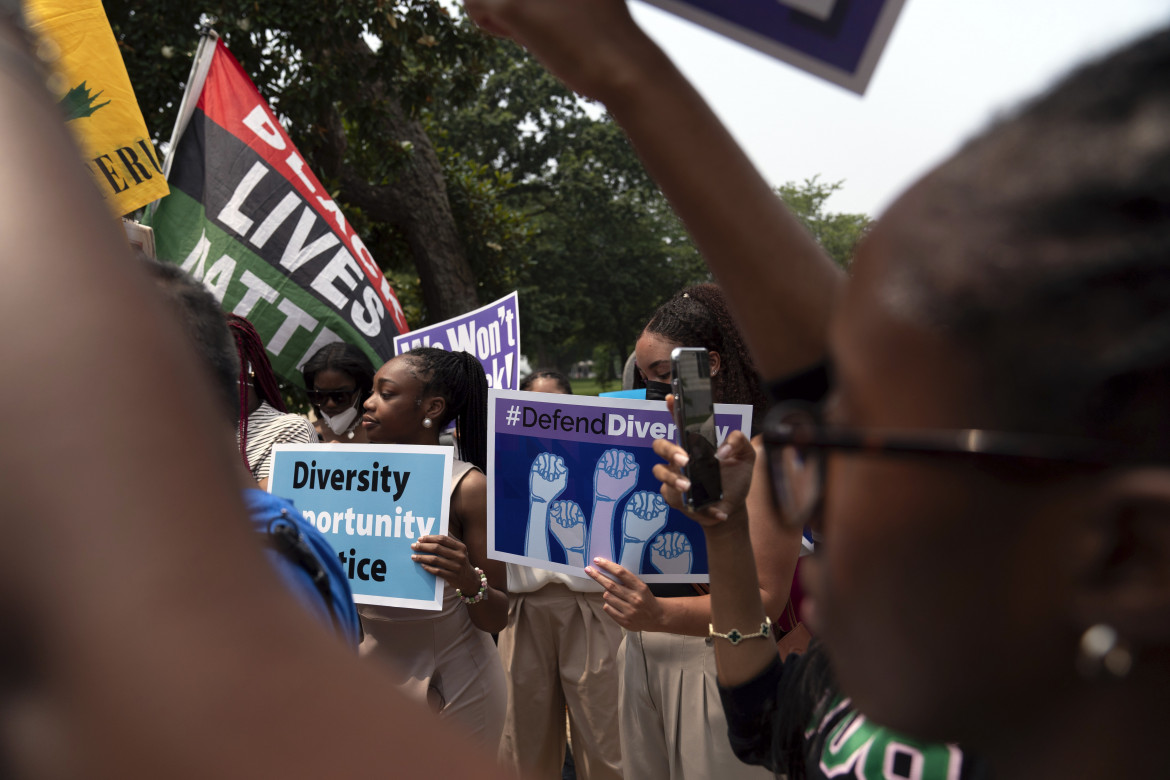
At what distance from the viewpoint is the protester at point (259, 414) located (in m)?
3.68

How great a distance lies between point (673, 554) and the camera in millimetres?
2668

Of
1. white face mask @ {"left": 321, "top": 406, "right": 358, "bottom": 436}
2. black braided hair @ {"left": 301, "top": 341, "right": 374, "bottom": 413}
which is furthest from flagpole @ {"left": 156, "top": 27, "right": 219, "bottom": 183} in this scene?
white face mask @ {"left": 321, "top": 406, "right": 358, "bottom": 436}

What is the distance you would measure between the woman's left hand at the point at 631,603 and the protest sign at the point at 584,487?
0.09 m

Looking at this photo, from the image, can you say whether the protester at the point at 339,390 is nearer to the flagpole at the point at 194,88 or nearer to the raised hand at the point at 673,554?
the flagpole at the point at 194,88

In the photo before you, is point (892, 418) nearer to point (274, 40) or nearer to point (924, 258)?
point (924, 258)

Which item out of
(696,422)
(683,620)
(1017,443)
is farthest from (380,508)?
(1017,443)

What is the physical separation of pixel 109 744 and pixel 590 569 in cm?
242

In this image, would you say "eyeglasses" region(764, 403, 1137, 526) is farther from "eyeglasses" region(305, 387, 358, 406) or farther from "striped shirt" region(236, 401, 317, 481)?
"eyeglasses" region(305, 387, 358, 406)

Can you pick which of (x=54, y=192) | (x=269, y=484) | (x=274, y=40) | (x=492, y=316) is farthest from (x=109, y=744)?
(x=274, y=40)

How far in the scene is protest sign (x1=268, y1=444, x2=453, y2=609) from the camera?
3.04m

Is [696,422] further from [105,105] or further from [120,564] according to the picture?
[105,105]

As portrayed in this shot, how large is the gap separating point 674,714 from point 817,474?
205 centimetres

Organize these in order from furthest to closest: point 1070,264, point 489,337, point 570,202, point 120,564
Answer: point 570,202 → point 489,337 → point 1070,264 → point 120,564

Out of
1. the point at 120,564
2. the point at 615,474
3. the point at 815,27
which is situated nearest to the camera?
the point at 120,564
